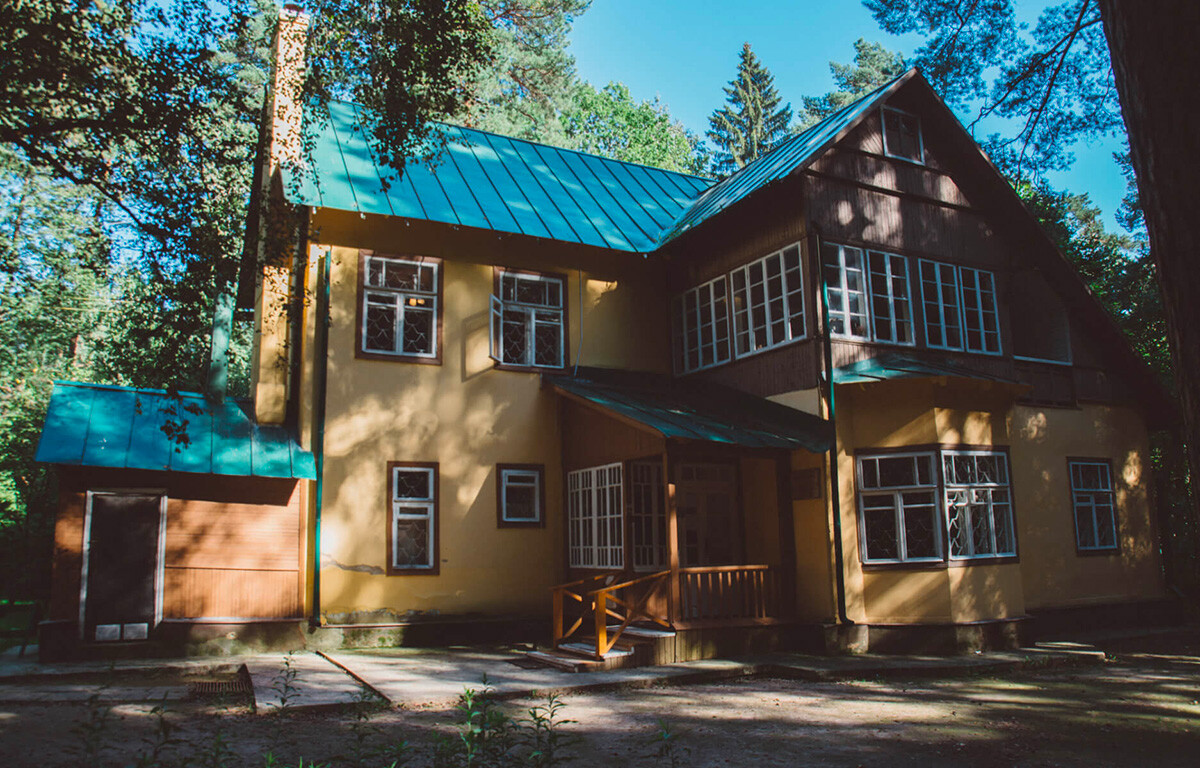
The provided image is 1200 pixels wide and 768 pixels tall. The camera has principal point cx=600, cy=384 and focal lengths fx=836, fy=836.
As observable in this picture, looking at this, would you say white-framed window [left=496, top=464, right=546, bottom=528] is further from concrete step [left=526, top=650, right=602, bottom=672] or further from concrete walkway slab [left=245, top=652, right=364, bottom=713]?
concrete walkway slab [left=245, top=652, right=364, bottom=713]

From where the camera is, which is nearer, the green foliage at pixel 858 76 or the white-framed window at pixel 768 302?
the white-framed window at pixel 768 302

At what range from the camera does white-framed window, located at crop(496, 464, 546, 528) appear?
13781 millimetres

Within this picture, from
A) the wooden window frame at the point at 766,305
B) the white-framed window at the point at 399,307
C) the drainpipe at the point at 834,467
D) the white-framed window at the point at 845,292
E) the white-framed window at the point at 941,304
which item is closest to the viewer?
the drainpipe at the point at 834,467

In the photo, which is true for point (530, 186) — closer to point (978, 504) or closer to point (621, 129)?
point (978, 504)

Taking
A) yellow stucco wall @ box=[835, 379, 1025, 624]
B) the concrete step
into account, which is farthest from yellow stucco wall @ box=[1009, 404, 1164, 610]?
the concrete step

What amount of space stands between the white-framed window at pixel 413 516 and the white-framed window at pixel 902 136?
936 cm

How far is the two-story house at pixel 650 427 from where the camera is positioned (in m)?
11.8

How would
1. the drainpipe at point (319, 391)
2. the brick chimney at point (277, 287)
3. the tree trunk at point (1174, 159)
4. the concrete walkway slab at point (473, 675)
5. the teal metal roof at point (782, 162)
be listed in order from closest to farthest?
the tree trunk at point (1174, 159) → the concrete walkway slab at point (473, 675) → the drainpipe at point (319, 391) → the brick chimney at point (277, 287) → the teal metal roof at point (782, 162)

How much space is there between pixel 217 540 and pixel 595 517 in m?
5.56

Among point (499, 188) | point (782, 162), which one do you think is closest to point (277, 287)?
point (499, 188)

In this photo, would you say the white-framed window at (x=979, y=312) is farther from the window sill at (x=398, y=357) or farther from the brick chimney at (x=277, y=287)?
the brick chimney at (x=277, y=287)

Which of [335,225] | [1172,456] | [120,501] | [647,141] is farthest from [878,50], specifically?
[120,501]

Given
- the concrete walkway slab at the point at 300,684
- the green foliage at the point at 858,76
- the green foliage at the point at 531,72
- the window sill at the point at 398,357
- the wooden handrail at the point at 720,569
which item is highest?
the green foliage at the point at 858,76

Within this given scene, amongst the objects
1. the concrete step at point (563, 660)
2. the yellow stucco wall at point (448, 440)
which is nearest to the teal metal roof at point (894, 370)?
the yellow stucco wall at point (448, 440)
